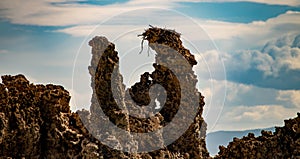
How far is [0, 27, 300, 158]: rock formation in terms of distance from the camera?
795 inches

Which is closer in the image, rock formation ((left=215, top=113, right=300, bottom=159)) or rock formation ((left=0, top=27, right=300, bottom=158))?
rock formation ((left=0, top=27, right=300, bottom=158))

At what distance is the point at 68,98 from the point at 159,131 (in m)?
3.03

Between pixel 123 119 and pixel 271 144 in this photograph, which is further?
pixel 271 144

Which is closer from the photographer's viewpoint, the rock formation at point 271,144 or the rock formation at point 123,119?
the rock formation at point 123,119

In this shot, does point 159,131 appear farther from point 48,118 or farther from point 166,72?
point 48,118

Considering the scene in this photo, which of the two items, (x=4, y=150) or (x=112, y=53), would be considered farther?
(x=112, y=53)

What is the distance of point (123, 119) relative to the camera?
812 inches

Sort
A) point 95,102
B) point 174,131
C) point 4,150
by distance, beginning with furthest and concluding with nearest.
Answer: point 174,131, point 95,102, point 4,150

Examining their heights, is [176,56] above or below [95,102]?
above

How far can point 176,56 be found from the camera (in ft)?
75.7

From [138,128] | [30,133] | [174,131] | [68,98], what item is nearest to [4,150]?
[30,133]

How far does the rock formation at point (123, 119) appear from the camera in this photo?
795 inches

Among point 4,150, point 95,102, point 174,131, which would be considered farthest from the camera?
point 174,131

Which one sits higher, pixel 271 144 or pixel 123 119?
pixel 123 119
